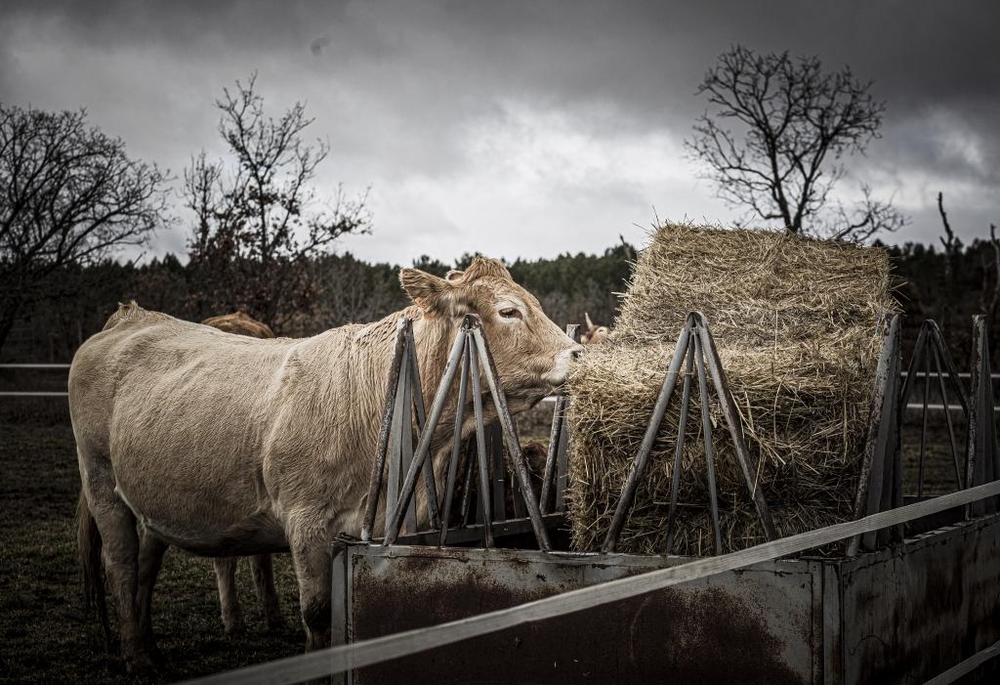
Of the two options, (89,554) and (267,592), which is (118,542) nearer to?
(89,554)

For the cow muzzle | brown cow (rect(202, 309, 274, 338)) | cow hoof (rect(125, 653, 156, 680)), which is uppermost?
brown cow (rect(202, 309, 274, 338))

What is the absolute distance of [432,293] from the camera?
5277 millimetres

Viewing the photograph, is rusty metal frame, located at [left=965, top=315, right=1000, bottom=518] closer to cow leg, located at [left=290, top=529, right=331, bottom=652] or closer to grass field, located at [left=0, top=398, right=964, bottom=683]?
cow leg, located at [left=290, top=529, right=331, bottom=652]

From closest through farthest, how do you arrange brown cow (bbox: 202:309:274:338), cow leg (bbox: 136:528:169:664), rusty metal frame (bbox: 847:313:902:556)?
rusty metal frame (bbox: 847:313:902:556)
cow leg (bbox: 136:528:169:664)
brown cow (bbox: 202:309:274:338)

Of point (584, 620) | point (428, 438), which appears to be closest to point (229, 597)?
point (428, 438)

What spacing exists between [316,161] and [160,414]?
13.3 m

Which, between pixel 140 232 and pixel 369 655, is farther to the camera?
pixel 140 232

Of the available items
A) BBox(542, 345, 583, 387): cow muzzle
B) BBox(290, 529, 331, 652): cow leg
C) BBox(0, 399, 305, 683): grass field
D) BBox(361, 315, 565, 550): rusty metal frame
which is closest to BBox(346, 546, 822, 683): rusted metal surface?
BBox(361, 315, 565, 550): rusty metal frame

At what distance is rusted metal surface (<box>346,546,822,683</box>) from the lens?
336cm

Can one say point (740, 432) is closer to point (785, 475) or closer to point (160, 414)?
point (785, 475)

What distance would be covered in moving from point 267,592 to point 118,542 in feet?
3.98

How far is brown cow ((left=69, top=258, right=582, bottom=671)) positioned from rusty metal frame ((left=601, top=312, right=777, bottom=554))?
3.87ft

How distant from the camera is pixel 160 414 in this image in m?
5.96

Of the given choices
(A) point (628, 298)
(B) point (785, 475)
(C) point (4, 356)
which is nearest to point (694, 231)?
(A) point (628, 298)
